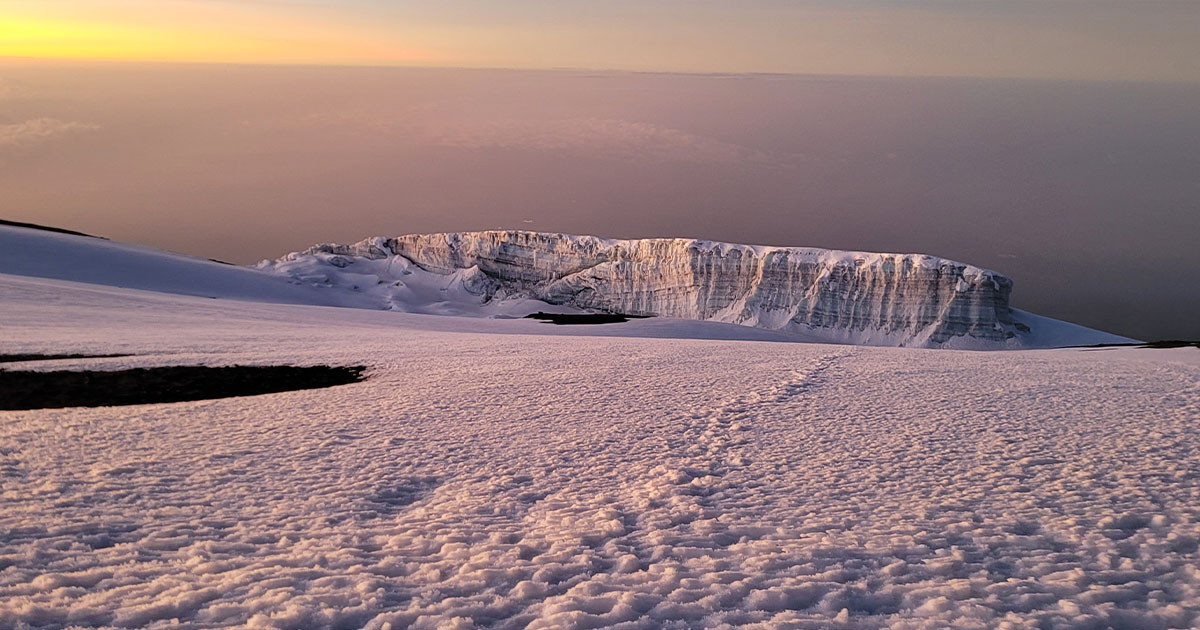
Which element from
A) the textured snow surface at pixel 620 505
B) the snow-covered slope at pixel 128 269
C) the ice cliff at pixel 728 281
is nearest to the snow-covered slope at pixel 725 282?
the ice cliff at pixel 728 281

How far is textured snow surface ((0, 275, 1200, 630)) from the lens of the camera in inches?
230

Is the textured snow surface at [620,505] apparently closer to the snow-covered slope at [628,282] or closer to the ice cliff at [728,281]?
the snow-covered slope at [628,282]

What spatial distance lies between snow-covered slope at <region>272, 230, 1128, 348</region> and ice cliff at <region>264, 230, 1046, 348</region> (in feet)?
0.30

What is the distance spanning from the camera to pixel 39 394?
47.1 feet

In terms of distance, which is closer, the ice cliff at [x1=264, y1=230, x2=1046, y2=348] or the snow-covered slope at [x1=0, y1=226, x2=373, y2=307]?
the snow-covered slope at [x1=0, y1=226, x2=373, y2=307]

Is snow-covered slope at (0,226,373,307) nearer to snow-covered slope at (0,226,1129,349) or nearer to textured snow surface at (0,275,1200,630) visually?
snow-covered slope at (0,226,1129,349)

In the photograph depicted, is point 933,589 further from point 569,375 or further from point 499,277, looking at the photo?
point 499,277

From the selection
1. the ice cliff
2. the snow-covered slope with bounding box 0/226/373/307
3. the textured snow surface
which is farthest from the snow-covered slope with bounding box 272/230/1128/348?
the textured snow surface

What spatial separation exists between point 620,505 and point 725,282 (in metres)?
54.2

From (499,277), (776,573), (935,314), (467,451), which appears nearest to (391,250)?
(499,277)

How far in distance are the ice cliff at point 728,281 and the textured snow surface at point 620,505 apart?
41167 mm

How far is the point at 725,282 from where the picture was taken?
61.3m

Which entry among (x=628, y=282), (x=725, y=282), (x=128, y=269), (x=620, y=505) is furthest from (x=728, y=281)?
(x=620, y=505)

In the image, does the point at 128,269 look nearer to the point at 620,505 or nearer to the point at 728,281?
the point at 728,281
